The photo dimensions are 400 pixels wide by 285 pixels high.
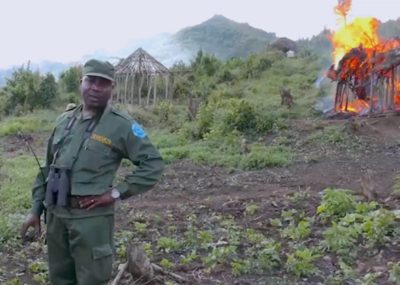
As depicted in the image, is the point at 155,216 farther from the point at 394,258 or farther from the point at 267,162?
the point at 267,162

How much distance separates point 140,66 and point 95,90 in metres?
15.6

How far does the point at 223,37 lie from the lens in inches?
1725

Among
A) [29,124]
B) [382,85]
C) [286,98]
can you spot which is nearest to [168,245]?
[382,85]

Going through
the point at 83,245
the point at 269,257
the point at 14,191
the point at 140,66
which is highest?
the point at 140,66

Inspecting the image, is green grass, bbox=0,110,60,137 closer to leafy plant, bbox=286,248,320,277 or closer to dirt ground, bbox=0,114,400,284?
dirt ground, bbox=0,114,400,284

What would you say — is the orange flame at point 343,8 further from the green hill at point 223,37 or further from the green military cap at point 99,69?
the green hill at point 223,37

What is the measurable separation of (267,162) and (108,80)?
6617 mm

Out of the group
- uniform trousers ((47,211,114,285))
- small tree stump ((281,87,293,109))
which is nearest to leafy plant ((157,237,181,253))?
uniform trousers ((47,211,114,285))

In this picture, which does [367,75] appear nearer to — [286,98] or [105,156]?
[286,98]

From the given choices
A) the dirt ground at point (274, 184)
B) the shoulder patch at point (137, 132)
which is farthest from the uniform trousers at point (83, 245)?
the dirt ground at point (274, 184)

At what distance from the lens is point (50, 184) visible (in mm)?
3352

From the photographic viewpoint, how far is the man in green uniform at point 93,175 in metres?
3.31

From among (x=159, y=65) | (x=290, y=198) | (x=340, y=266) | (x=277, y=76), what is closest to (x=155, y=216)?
(x=290, y=198)

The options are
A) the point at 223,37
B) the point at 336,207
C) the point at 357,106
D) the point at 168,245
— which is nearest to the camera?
the point at 168,245
